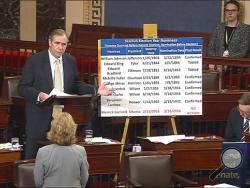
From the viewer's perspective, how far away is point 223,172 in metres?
7.39

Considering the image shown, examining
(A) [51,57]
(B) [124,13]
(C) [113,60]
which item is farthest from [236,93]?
(B) [124,13]

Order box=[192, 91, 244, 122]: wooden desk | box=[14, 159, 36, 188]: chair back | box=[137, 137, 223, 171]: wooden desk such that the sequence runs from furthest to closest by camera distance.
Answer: box=[192, 91, 244, 122]: wooden desk → box=[137, 137, 223, 171]: wooden desk → box=[14, 159, 36, 188]: chair back

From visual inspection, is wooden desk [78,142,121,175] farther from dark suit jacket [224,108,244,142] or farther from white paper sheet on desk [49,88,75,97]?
dark suit jacket [224,108,244,142]

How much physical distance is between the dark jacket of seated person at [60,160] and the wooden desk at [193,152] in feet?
5.03

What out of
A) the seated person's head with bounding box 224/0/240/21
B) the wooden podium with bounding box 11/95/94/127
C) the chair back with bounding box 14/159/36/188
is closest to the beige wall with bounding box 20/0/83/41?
the seated person's head with bounding box 224/0/240/21

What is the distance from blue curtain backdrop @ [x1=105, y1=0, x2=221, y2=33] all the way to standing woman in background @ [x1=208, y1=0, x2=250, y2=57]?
9.11 feet

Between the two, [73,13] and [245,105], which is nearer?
[245,105]

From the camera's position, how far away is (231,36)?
32.2 ft

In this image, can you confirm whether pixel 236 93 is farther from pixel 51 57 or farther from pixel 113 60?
pixel 51 57

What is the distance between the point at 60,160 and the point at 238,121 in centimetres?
247

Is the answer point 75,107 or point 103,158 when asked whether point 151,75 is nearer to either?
point 75,107

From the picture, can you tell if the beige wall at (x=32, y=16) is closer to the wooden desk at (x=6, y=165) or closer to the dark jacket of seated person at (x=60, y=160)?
the wooden desk at (x=6, y=165)

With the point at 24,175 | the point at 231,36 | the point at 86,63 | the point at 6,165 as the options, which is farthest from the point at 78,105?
the point at 231,36

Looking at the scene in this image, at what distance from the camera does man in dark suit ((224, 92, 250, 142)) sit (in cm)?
786
